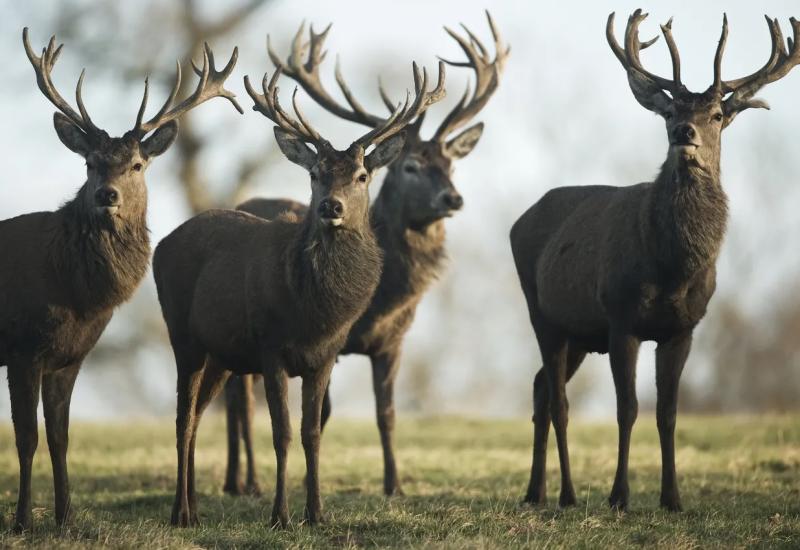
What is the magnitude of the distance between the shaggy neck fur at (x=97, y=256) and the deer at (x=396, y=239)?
242 cm

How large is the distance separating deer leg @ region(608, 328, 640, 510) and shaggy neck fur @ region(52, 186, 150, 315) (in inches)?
129

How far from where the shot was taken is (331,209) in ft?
27.3

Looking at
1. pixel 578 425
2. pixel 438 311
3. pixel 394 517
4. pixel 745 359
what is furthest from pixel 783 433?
pixel 438 311

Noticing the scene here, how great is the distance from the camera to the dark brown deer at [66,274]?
321 inches

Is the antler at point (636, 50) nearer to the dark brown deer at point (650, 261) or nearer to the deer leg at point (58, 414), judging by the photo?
the dark brown deer at point (650, 261)

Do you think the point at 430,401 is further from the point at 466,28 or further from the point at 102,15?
the point at 466,28

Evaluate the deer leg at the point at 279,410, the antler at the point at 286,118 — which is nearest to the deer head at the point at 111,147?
the antler at the point at 286,118

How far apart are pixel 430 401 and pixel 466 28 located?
13.2 m

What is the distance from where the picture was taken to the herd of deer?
8.27 m

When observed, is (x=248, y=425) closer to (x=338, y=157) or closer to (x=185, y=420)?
(x=185, y=420)

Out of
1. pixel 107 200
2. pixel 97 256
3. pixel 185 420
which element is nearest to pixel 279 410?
pixel 185 420

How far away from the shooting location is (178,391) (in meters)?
8.92

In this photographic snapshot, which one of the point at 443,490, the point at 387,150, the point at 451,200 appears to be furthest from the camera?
the point at 451,200

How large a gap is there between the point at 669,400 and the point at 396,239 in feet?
12.6
